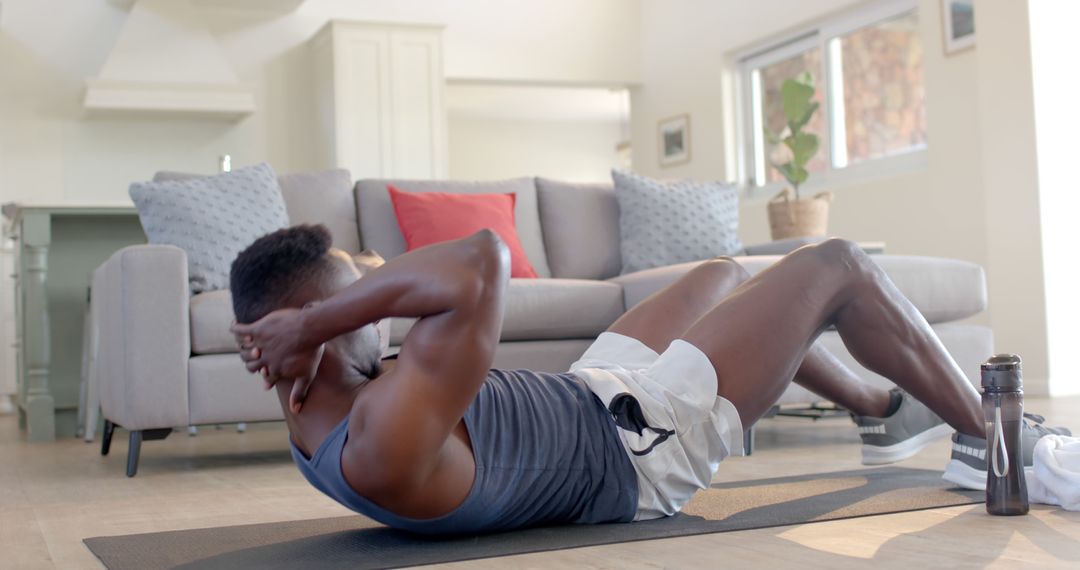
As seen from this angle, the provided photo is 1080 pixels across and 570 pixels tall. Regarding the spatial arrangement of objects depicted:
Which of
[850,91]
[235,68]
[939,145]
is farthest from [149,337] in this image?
[235,68]

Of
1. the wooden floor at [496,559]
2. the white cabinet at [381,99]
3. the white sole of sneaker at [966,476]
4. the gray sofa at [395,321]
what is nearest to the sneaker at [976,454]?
the white sole of sneaker at [966,476]

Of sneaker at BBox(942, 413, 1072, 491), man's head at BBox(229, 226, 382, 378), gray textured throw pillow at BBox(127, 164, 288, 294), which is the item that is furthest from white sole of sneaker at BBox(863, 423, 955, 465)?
gray textured throw pillow at BBox(127, 164, 288, 294)

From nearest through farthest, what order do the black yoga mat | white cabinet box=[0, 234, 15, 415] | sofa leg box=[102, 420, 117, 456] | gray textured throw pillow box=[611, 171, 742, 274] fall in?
the black yoga mat → sofa leg box=[102, 420, 117, 456] → gray textured throw pillow box=[611, 171, 742, 274] → white cabinet box=[0, 234, 15, 415]

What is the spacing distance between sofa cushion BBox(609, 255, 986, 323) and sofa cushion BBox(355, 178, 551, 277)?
0.69 metres

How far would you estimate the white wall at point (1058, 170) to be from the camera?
4.82m

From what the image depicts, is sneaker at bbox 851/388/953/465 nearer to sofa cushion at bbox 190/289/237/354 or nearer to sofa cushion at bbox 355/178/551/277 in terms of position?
sofa cushion at bbox 190/289/237/354

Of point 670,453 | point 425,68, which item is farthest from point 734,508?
point 425,68

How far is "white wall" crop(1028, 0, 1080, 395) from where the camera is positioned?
15.8 feet

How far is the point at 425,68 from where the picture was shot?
787cm

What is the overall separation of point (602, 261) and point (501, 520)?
8.29ft

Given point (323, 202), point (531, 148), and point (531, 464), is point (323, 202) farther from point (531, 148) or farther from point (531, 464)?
point (531, 148)

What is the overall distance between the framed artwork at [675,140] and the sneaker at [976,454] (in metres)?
6.45

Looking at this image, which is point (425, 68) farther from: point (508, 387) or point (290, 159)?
point (508, 387)

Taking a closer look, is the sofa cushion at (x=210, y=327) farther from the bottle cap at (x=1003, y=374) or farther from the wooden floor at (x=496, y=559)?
the bottle cap at (x=1003, y=374)
